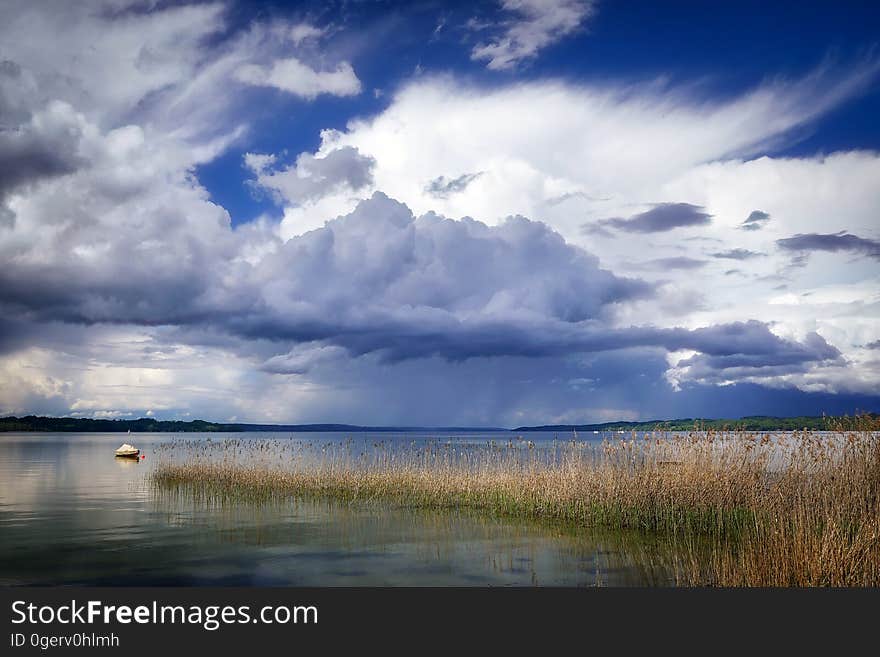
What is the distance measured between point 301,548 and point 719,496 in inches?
395

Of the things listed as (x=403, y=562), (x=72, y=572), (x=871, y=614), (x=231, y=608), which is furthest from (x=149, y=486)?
(x=871, y=614)

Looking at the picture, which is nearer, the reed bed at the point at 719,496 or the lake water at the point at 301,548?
the reed bed at the point at 719,496

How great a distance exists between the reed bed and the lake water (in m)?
1.02

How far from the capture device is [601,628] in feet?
29.3

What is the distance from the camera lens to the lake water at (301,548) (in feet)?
41.8

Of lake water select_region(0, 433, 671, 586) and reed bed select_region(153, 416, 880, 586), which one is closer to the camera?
reed bed select_region(153, 416, 880, 586)

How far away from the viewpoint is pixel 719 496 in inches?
625

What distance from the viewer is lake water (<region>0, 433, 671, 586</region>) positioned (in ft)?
41.8

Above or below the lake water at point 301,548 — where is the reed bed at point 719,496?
above

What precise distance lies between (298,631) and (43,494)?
2446 centimetres

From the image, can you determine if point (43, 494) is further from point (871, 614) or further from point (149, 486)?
point (871, 614)

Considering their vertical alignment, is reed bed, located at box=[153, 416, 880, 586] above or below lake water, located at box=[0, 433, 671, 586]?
above

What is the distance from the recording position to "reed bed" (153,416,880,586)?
31.7 feet

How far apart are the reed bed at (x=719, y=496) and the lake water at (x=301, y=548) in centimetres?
102
